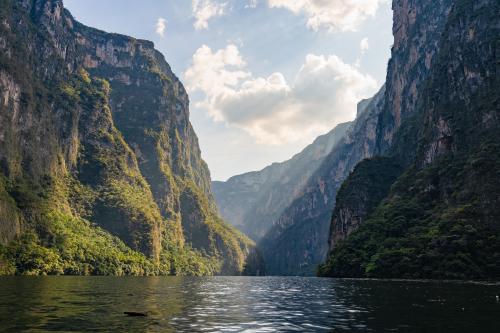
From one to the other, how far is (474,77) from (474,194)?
228 feet

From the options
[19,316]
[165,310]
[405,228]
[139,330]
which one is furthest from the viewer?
[405,228]

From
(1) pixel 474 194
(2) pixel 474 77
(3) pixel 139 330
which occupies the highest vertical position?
(2) pixel 474 77

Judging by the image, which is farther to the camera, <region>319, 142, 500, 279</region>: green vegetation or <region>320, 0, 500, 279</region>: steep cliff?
<region>320, 0, 500, 279</region>: steep cliff

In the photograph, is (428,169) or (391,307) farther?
(428,169)

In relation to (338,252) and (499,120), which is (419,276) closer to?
(338,252)

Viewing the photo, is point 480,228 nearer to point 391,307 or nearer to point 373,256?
point 373,256

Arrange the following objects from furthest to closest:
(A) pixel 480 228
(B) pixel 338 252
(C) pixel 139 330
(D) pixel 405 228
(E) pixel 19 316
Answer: (B) pixel 338 252 → (D) pixel 405 228 → (A) pixel 480 228 → (E) pixel 19 316 → (C) pixel 139 330

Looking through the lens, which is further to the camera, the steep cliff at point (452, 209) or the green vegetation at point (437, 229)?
the steep cliff at point (452, 209)

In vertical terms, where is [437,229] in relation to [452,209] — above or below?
below

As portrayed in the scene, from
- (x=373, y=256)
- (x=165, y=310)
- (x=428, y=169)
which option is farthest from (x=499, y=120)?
(x=165, y=310)

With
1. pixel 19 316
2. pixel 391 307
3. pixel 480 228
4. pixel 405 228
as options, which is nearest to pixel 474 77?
pixel 405 228

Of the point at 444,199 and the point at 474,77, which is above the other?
the point at 474,77

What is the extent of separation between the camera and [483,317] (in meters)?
39.1

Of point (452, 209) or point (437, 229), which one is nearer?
point (437, 229)
